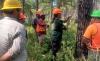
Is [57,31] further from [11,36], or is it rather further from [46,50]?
[11,36]

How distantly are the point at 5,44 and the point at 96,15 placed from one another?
2.64 m

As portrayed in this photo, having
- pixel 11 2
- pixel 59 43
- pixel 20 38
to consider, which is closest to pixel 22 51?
pixel 20 38

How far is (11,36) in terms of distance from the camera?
538 cm

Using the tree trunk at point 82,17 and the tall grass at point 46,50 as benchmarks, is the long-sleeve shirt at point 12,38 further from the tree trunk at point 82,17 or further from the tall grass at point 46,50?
the tree trunk at point 82,17

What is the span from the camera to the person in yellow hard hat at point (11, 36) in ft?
17.3

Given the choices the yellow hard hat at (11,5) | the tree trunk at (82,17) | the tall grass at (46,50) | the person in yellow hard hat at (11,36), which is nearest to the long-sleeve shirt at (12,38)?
the person in yellow hard hat at (11,36)

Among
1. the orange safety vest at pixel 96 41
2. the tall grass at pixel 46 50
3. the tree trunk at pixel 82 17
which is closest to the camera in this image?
the orange safety vest at pixel 96 41

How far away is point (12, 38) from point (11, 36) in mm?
29

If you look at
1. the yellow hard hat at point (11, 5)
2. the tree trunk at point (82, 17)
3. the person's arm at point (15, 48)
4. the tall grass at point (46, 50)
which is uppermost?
the yellow hard hat at point (11, 5)

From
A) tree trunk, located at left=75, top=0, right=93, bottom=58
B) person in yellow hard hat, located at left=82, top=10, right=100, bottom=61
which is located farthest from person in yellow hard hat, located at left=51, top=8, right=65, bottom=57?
person in yellow hard hat, located at left=82, top=10, right=100, bottom=61

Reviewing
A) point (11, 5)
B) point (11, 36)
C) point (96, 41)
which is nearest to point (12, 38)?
point (11, 36)

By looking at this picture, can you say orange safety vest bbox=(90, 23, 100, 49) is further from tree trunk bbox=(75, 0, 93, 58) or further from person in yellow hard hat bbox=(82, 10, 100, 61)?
tree trunk bbox=(75, 0, 93, 58)

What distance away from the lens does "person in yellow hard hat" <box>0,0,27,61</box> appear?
5.28m

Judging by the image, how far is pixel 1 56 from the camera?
5.32 meters
